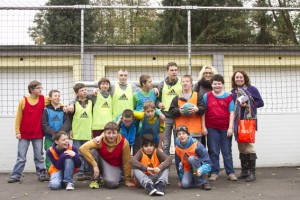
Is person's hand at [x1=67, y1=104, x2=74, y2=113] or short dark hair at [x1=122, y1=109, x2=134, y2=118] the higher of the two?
person's hand at [x1=67, y1=104, x2=74, y2=113]

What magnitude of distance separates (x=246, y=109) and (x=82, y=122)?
268cm

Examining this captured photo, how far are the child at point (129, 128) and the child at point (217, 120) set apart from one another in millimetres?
1099

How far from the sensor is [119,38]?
16.4m

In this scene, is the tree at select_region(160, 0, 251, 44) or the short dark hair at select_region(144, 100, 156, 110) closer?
the short dark hair at select_region(144, 100, 156, 110)

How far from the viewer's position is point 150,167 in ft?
20.8

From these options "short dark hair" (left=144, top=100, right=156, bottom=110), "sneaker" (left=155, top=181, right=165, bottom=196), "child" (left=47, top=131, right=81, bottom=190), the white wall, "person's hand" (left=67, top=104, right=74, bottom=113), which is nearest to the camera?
"sneaker" (left=155, top=181, right=165, bottom=196)

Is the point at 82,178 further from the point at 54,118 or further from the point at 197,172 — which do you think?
the point at 197,172

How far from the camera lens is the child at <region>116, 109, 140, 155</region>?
6770 millimetres

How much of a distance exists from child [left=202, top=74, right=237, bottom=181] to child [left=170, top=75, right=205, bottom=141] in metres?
0.12

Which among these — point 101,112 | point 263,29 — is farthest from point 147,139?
point 263,29

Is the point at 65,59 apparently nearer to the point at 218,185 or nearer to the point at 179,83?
the point at 179,83

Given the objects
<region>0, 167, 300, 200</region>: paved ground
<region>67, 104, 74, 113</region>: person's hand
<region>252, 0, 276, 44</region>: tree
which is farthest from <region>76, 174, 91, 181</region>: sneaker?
<region>252, 0, 276, 44</region>: tree

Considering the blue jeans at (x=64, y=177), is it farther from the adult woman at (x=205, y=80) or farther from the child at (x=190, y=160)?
the adult woman at (x=205, y=80)

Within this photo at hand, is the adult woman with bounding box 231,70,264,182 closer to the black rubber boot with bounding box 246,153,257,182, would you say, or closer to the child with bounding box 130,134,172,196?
the black rubber boot with bounding box 246,153,257,182
